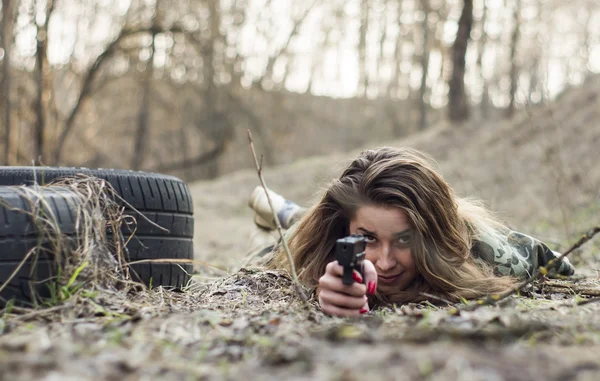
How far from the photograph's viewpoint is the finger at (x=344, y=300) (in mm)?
2727

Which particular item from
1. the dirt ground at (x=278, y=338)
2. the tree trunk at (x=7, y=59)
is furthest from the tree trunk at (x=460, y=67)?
the dirt ground at (x=278, y=338)

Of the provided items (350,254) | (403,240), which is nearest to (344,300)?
(350,254)

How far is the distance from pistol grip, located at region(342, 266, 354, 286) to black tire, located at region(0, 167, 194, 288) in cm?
117

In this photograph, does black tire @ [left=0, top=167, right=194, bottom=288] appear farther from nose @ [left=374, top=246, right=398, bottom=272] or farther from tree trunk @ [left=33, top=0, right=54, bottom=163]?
tree trunk @ [left=33, top=0, right=54, bottom=163]

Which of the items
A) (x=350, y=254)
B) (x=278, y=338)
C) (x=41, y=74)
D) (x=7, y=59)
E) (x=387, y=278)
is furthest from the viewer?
(x=41, y=74)

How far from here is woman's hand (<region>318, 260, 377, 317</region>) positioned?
2.71 m

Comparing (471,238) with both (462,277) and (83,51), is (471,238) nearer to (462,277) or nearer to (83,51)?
(462,277)

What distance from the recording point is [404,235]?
3.31 metres

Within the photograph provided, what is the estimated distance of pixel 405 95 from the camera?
3747 centimetres

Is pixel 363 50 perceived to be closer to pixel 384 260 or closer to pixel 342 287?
pixel 384 260

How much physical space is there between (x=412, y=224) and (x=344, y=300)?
75 centimetres

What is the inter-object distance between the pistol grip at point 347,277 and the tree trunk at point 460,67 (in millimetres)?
16506

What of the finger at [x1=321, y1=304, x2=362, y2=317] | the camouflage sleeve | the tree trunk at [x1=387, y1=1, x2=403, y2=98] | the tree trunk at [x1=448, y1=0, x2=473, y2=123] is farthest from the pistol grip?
the tree trunk at [x1=387, y1=1, x2=403, y2=98]

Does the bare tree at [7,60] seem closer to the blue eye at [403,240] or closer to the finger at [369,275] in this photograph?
the blue eye at [403,240]
